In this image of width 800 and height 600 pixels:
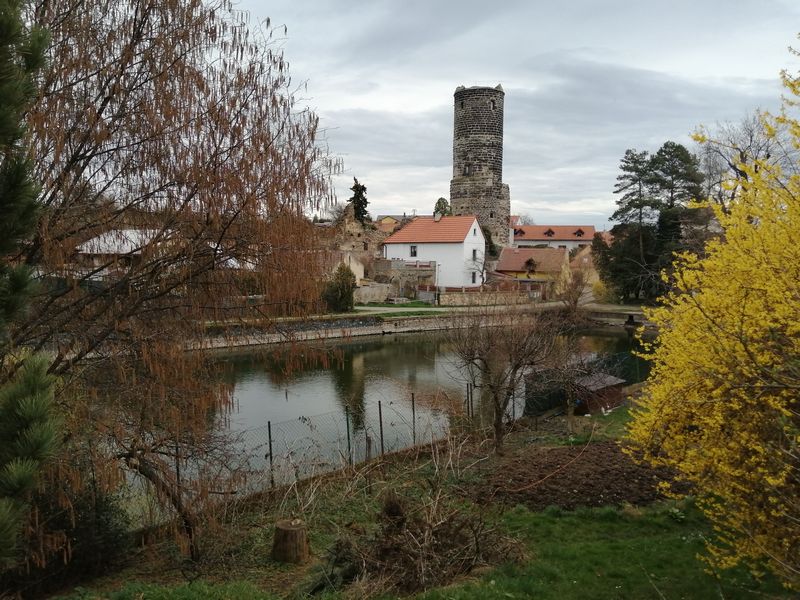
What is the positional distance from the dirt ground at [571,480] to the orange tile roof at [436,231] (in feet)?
115

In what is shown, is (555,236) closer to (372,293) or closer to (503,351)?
(372,293)

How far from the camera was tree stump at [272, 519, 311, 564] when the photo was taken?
7.21 metres

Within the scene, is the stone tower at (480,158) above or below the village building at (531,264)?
above

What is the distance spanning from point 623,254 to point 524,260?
9378mm

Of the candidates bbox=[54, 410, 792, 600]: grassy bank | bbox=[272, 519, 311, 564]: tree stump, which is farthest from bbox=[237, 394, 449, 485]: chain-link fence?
bbox=[272, 519, 311, 564]: tree stump

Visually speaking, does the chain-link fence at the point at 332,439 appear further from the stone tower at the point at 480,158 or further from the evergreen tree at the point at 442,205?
the evergreen tree at the point at 442,205

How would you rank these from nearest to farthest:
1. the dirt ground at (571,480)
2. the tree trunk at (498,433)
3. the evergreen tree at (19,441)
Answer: the evergreen tree at (19,441), the dirt ground at (571,480), the tree trunk at (498,433)

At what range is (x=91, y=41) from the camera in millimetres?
5262

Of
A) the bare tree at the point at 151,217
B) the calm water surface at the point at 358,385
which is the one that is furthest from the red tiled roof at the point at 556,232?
the bare tree at the point at 151,217

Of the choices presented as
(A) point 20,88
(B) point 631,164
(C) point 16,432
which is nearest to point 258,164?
(A) point 20,88

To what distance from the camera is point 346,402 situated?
727 inches

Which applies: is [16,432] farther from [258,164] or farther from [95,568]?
[95,568]

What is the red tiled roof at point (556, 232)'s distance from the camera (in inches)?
3078

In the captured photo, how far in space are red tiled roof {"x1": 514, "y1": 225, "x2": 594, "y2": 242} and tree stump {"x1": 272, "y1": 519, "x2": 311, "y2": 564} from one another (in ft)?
246
